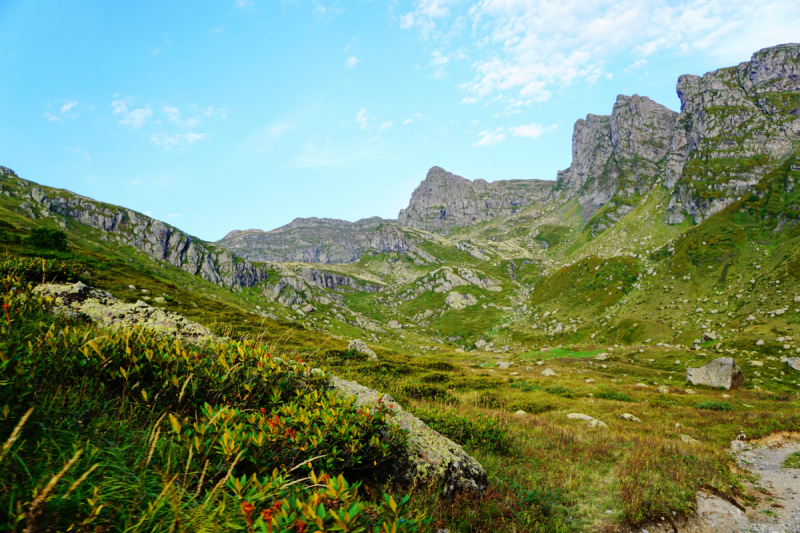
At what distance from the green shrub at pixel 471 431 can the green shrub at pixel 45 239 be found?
4144 centimetres

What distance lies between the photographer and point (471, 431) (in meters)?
10.3

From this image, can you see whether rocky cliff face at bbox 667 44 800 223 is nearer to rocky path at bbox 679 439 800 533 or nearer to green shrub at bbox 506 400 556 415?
green shrub at bbox 506 400 556 415

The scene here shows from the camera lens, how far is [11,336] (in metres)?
5.04

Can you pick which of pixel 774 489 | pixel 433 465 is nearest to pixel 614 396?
pixel 774 489

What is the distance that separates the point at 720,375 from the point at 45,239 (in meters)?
75.5

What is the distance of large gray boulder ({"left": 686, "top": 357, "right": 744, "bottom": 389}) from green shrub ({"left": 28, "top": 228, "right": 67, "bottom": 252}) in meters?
73.5

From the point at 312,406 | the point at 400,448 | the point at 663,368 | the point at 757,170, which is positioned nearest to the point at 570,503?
the point at 400,448

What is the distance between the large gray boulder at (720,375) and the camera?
35875mm

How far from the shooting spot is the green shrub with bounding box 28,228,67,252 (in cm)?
3077

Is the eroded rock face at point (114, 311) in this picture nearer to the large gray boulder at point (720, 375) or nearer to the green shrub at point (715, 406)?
the green shrub at point (715, 406)

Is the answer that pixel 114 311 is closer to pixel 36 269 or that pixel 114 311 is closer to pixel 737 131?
pixel 36 269

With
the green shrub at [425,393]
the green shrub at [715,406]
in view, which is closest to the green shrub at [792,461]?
the green shrub at [715,406]

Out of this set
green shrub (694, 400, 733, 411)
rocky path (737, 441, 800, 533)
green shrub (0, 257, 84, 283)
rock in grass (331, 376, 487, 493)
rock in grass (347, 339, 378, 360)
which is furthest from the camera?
rock in grass (347, 339, 378, 360)

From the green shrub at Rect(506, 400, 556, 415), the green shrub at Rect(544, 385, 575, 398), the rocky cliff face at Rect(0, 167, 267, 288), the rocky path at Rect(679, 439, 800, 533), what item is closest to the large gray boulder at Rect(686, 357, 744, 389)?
the green shrub at Rect(544, 385, 575, 398)
